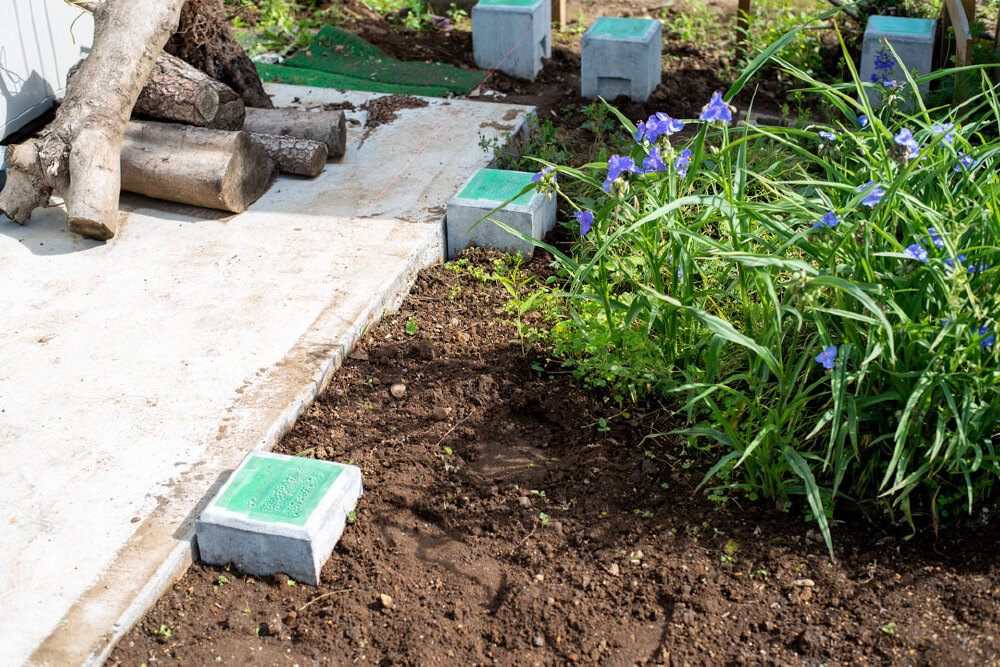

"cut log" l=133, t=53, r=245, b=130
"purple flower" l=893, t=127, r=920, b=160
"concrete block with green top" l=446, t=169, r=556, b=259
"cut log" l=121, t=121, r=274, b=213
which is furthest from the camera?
"cut log" l=133, t=53, r=245, b=130

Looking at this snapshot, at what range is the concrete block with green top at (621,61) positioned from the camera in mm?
5324

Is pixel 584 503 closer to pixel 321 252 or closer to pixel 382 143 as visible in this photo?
pixel 321 252

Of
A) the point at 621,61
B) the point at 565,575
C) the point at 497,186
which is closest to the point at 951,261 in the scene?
the point at 565,575

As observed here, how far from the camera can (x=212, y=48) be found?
15.6 feet

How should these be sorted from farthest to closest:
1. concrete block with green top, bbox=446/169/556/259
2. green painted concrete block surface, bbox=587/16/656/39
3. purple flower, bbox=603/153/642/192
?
green painted concrete block surface, bbox=587/16/656/39 → concrete block with green top, bbox=446/169/556/259 → purple flower, bbox=603/153/642/192

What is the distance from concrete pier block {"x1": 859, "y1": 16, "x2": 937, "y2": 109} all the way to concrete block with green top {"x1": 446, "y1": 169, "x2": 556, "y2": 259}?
6.91ft

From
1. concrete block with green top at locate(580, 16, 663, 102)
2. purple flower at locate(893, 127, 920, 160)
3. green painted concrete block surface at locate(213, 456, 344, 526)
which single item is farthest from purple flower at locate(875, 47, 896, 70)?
green painted concrete block surface at locate(213, 456, 344, 526)

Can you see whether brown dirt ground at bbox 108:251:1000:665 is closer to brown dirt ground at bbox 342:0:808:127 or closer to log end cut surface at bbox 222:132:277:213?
log end cut surface at bbox 222:132:277:213

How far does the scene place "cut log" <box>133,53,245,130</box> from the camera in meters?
4.37

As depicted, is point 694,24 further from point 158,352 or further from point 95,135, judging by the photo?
point 158,352

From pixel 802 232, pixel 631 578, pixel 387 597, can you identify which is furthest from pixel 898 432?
pixel 387 597

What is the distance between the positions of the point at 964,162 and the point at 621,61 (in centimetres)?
298

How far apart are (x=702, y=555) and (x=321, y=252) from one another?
2103 millimetres

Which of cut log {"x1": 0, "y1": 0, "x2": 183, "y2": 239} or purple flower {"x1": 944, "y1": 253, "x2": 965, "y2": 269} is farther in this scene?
cut log {"x1": 0, "y1": 0, "x2": 183, "y2": 239}
